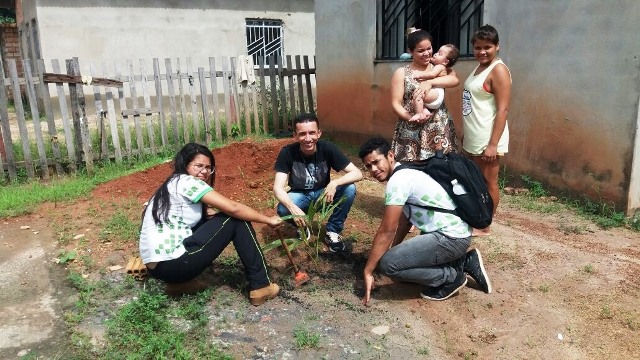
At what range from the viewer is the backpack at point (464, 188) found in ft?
9.82

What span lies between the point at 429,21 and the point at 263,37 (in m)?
7.57

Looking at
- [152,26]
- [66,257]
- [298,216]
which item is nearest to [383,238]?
[298,216]

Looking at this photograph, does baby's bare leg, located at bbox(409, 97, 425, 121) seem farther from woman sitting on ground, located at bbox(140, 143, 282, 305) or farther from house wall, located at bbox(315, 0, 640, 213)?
house wall, located at bbox(315, 0, 640, 213)

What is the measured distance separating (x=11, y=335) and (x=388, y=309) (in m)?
2.22

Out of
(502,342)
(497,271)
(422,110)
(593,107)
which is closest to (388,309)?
(502,342)

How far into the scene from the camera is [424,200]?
3.04 meters

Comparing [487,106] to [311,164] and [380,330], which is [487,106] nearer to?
[311,164]

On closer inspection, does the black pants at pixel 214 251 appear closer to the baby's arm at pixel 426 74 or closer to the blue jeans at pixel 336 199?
the blue jeans at pixel 336 199

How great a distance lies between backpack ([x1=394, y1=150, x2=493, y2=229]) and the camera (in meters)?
2.99

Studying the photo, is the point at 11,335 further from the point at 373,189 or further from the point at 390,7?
the point at 390,7

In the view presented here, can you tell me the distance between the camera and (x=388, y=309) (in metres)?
3.15

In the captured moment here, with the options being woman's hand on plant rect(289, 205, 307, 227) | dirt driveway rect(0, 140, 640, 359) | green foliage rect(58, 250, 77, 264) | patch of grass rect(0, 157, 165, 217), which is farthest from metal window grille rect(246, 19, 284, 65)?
woman's hand on plant rect(289, 205, 307, 227)

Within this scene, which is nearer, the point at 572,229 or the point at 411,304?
the point at 411,304

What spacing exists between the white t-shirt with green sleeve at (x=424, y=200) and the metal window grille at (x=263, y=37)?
34.9 ft
